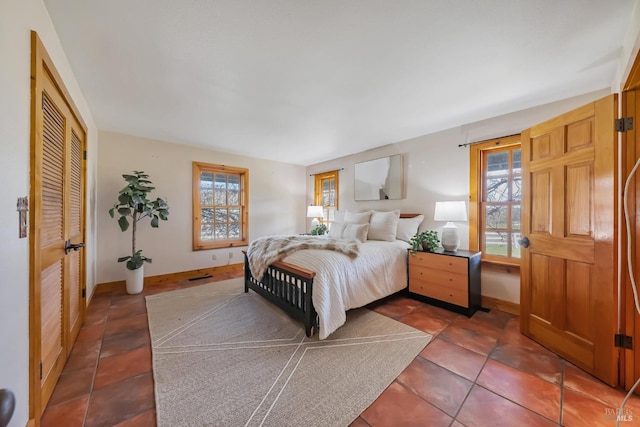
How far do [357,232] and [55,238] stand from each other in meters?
2.89

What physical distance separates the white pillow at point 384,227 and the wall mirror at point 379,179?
0.53 metres

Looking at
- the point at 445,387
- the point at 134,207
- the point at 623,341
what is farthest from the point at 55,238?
the point at 623,341

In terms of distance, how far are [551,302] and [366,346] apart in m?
1.60

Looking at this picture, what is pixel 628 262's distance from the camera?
152 cm

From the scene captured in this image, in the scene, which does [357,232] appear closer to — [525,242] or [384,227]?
[384,227]

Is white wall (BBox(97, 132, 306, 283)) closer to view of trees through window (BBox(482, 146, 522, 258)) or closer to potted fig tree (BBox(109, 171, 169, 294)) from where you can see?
potted fig tree (BBox(109, 171, 169, 294))

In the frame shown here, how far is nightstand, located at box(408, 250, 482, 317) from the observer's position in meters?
2.63

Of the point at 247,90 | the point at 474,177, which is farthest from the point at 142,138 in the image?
the point at 474,177

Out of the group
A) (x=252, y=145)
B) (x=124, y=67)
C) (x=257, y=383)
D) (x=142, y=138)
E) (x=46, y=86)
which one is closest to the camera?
(x=46, y=86)

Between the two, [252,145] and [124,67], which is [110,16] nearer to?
[124,67]

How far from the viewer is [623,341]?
159 cm

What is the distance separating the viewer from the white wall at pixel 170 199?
3459 mm

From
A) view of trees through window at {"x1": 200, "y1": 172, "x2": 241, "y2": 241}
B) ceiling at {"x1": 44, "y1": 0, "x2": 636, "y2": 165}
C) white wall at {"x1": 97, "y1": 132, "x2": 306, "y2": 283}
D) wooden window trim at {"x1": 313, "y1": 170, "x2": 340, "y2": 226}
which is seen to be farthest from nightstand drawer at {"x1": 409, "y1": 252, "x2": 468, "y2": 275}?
view of trees through window at {"x1": 200, "y1": 172, "x2": 241, "y2": 241}

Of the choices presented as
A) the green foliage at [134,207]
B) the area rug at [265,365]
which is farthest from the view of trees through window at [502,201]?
the green foliage at [134,207]
